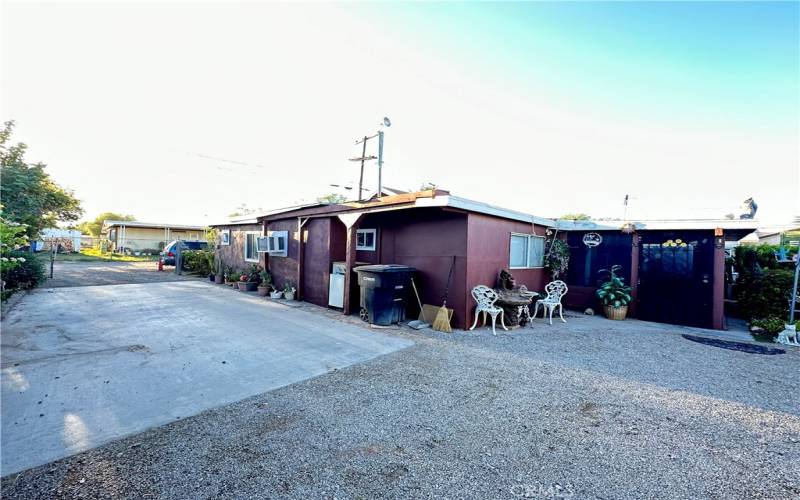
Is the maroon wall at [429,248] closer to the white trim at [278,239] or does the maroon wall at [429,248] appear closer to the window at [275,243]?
the white trim at [278,239]

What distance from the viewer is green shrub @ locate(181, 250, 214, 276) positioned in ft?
51.5

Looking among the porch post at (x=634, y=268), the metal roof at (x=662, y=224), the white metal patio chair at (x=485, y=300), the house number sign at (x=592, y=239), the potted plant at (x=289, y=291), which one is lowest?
the potted plant at (x=289, y=291)

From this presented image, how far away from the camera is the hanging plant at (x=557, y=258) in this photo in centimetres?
891

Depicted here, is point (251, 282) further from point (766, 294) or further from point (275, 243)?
point (766, 294)

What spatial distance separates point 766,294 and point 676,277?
189 cm

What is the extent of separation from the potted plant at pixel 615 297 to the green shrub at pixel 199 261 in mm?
15391

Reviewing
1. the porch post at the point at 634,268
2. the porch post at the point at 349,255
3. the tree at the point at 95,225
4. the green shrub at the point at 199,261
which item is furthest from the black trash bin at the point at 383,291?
the tree at the point at 95,225

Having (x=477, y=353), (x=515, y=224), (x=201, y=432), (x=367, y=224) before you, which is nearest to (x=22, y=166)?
(x=367, y=224)

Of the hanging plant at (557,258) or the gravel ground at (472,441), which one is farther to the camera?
the hanging plant at (557,258)

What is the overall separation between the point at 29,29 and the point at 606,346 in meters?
10.3

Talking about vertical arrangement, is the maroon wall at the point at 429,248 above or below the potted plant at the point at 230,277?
above

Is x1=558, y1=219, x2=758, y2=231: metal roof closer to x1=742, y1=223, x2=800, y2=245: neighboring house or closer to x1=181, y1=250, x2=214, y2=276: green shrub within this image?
x1=742, y1=223, x2=800, y2=245: neighboring house

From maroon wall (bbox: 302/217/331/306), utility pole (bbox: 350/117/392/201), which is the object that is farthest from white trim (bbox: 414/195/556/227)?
maroon wall (bbox: 302/217/331/306)

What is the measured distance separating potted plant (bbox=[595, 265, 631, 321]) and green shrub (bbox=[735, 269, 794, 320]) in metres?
2.74
